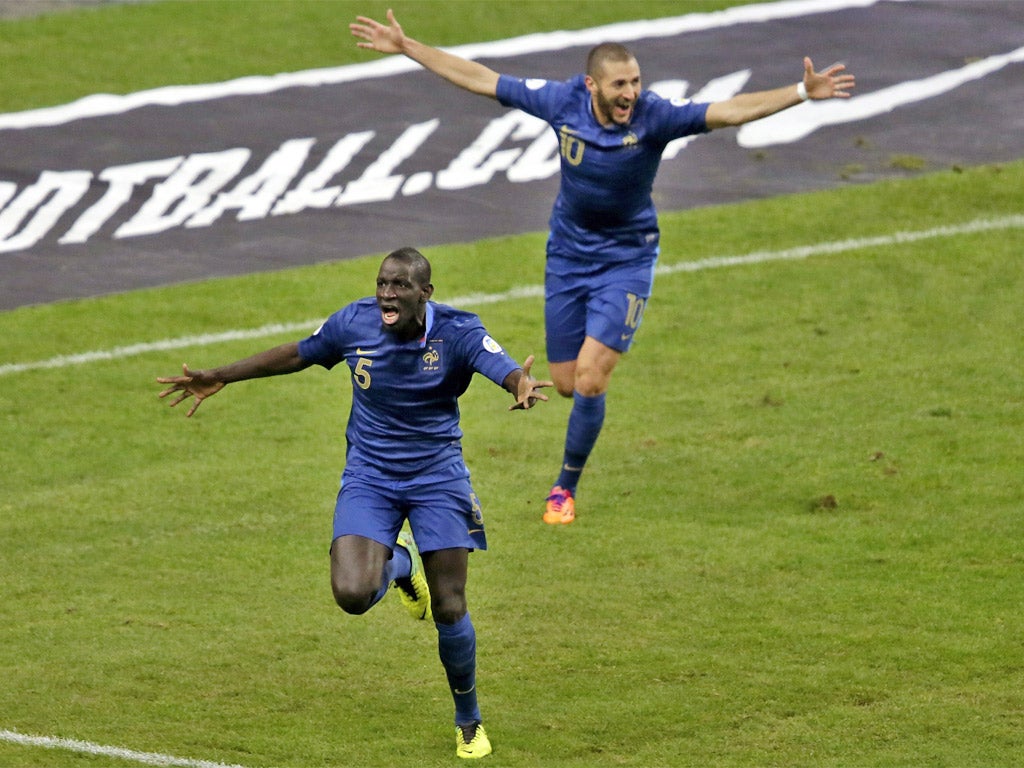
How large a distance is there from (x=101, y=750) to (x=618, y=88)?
521 centimetres

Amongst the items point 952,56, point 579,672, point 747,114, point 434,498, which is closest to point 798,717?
point 579,672

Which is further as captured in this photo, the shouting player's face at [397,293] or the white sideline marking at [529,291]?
the white sideline marking at [529,291]


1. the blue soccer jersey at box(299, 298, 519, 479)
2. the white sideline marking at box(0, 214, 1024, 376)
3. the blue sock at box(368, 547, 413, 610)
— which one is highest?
the blue soccer jersey at box(299, 298, 519, 479)

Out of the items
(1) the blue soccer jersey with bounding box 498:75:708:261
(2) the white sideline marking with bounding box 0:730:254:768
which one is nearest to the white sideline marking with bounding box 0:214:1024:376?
(1) the blue soccer jersey with bounding box 498:75:708:261

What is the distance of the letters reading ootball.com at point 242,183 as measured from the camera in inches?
688

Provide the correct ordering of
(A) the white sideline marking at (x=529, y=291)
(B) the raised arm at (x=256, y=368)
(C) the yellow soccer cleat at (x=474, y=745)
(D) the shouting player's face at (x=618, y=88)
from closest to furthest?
(C) the yellow soccer cleat at (x=474, y=745), (B) the raised arm at (x=256, y=368), (D) the shouting player's face at (x=618, y=88), (A) the white sideline marking at (x=529, y=291)

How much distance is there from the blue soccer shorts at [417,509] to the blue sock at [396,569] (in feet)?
A: 0.37

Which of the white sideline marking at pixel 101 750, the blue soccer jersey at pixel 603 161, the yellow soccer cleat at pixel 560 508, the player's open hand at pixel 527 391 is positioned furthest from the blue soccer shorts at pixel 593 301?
the white sideline marking at pixel 101 750

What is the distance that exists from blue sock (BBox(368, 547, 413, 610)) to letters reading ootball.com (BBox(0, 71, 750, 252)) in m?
9.07

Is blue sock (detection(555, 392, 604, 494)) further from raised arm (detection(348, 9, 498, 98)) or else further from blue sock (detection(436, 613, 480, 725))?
blue sock (detection(436, 613, 480, 725))

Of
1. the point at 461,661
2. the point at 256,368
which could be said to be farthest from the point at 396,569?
the point at 256,368

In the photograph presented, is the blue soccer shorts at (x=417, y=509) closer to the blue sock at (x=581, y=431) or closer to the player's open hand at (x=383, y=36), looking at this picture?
the blue sock at (x=581, y=431)

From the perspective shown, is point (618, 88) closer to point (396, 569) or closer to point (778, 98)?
point (778, 98)

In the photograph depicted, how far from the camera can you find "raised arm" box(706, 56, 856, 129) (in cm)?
1074
